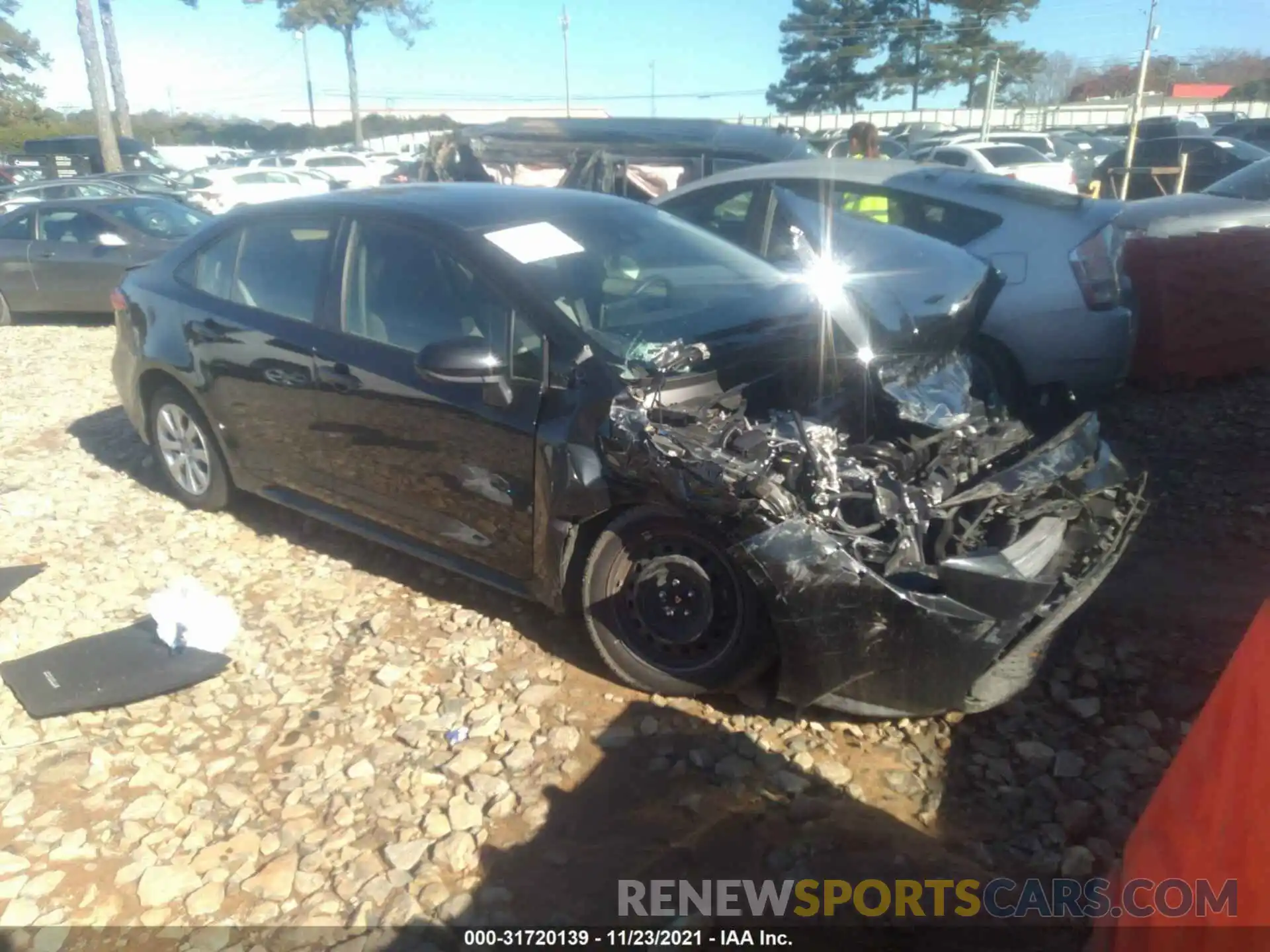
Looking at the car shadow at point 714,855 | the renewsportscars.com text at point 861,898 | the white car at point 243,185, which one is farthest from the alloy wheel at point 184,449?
the white car at point 243,185

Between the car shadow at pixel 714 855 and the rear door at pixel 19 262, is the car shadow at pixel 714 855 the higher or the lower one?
the lower one

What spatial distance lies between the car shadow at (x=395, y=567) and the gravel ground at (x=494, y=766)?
0.06 feet

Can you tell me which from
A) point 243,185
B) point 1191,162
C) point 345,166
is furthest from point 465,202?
point 345,166

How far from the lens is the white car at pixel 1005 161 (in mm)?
16469

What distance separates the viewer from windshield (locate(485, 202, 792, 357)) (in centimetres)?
369

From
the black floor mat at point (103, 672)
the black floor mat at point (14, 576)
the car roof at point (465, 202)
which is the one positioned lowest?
the black floor mat at point (14, 576)

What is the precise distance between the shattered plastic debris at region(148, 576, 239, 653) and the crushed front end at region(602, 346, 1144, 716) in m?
1.85

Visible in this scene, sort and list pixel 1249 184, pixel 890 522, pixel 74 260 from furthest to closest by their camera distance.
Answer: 1. pixel 74 260
2. pixel 1249 184
3. pixel 890 522

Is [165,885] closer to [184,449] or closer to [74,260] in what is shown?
[184,449]

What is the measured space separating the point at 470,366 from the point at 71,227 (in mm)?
9484

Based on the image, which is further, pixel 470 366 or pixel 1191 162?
pixel 1191 162

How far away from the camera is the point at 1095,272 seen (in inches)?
217

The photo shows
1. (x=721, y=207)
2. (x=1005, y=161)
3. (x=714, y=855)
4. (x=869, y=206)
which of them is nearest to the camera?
(x=714, y=855)

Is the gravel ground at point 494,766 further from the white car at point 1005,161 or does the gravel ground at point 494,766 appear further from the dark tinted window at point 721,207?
the white car at point 1005,161
